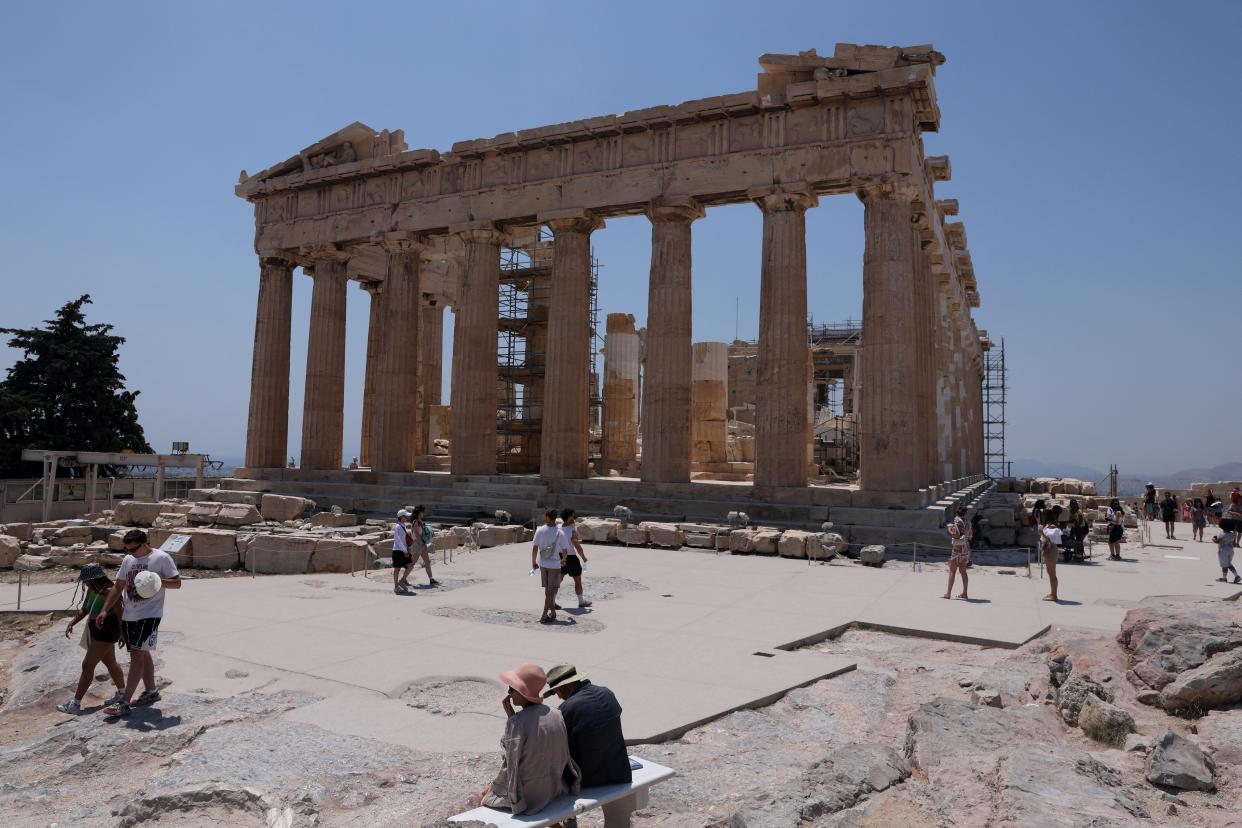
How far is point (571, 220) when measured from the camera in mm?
24828

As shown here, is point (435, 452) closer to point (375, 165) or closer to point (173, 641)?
point (375, 165)

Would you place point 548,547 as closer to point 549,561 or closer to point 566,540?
point 549,561

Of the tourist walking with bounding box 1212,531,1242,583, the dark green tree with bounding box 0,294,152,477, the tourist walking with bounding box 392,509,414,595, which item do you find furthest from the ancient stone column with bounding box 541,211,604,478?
the dark green tree with bounding box 0,294,152,477

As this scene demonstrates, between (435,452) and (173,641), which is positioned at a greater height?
(435,452)

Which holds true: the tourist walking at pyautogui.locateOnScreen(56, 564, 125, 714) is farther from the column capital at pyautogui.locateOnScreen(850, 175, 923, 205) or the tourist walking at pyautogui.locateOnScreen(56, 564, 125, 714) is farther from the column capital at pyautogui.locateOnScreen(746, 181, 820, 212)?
the column capital at pyautogui.locateOnScreen(850, 175, 923, 205)

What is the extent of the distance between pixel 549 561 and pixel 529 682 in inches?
245

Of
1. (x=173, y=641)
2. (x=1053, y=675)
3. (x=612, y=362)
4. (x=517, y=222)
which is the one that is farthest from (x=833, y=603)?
(x=612, y=362)

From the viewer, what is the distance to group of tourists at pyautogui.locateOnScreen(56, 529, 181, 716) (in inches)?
282

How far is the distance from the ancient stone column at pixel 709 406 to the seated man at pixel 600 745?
26303mm

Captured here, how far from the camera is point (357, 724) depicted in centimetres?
652

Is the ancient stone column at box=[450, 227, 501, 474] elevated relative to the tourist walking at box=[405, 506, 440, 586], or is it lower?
elevated

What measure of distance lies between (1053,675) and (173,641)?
9.44 metres

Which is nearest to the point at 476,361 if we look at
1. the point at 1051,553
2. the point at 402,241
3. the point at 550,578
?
the point at 402,241

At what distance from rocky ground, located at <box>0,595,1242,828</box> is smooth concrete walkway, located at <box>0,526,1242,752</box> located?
1.23 ft
